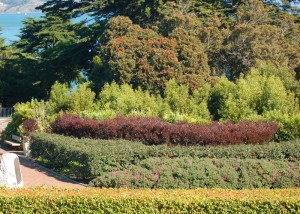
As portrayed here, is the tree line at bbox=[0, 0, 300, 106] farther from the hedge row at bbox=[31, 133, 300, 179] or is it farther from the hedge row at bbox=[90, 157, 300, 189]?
the hedge row at bbox=[90, 157, 300, 189]

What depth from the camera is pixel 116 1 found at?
92.5 ft

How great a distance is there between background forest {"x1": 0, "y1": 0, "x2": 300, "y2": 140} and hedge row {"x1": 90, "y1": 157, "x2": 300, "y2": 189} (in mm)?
3030

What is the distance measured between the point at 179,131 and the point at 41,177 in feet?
13.4

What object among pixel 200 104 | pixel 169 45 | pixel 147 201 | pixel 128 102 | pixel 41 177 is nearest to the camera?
pixel 147 201

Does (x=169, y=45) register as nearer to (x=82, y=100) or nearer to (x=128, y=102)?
(x=128, y=102)

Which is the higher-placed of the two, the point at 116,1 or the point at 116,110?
the point at 116,1

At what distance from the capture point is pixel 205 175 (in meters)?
11.4

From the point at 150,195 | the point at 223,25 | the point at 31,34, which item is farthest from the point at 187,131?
the point at 31,34

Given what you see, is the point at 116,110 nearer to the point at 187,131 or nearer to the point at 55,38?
the point at 187,131

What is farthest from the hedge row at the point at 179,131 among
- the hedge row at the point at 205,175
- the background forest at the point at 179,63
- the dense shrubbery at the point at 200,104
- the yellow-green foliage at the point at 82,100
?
the yellow-green foliage at the point at 82,100

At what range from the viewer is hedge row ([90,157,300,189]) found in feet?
37.1

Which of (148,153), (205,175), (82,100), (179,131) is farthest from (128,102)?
(205,175)

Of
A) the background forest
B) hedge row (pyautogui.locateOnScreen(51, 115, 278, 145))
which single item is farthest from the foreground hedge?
the background forest

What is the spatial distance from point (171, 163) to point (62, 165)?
424 cm
